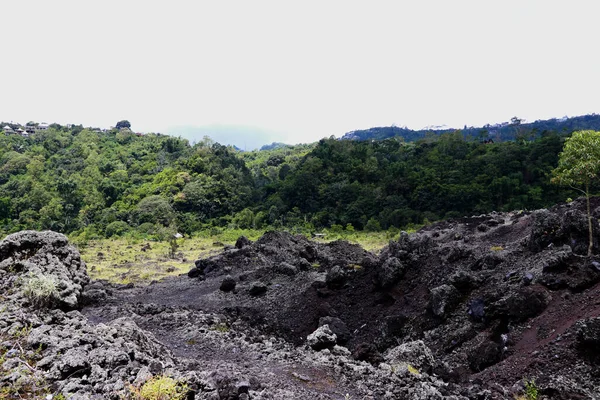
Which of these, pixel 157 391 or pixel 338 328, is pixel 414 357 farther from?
pixel 157 391

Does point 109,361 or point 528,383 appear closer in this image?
point 109,361

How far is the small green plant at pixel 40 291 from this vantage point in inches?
316

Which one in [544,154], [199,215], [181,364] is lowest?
[199,215]

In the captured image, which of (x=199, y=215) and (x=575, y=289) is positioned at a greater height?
(x=575, y=289)

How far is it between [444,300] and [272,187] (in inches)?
1744

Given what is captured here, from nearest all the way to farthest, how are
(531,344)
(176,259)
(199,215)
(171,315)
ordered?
(531,344) → (171,315) → (176,259) → (199,215)

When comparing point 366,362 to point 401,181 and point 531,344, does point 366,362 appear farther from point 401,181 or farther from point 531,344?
point 401,181

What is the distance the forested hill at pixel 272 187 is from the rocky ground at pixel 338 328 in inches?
835

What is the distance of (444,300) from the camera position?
8.97 metres

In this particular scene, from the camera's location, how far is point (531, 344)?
693cm

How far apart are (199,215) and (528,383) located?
4516 centimetres

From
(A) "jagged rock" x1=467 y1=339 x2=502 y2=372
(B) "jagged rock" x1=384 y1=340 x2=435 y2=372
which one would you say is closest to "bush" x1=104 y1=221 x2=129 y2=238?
(B) "jagged rock" x1=384 y1=340 x2=435 y2=372

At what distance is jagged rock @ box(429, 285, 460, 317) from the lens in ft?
29.3

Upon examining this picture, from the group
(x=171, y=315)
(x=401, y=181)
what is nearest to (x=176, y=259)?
(x=171, y=315)
